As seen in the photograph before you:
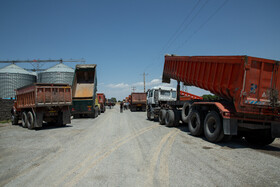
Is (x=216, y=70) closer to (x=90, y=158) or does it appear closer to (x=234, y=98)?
(x=234, y=98)

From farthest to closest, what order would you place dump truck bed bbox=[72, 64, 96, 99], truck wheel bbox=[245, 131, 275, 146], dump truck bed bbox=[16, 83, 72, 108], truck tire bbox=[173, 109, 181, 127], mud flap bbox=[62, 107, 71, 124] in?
dump truck bed bbox=[72, 64, 96, 99] → mud flap bbox=[62, 107, 71, 124] → truck tire bbox=[173, 109, 181, 127] → dump truck bed bbox=[16, 83, 72, 108] → truck wheel bbox=[245, 131, 275, 146]

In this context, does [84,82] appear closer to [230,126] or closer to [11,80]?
[230,126]

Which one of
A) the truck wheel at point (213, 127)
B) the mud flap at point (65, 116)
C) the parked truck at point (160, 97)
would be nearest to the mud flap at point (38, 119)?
the mud flap at point (65, 116)

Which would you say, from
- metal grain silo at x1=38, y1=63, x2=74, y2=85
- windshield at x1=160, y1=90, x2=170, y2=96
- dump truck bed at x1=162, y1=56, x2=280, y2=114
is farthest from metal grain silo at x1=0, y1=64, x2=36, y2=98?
dump truck bed at x1=162, y1=56, x2=280, y2=114

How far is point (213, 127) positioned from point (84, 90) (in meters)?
13.6

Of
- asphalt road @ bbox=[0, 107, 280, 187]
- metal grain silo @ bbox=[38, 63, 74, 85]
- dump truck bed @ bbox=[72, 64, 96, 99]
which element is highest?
metal grain silo @ bbox=[38, 63, 74, 85]

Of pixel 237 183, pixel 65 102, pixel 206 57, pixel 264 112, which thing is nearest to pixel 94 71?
pixel 65 102

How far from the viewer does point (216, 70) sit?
7.89 m

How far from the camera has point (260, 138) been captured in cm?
705

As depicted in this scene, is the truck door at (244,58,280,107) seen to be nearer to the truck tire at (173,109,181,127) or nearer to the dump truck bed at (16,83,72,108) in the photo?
the truck tire at (173,109,181,127)

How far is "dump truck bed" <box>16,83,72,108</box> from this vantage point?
36.6ft

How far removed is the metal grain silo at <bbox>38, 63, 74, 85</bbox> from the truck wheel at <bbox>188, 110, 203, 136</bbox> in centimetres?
3767

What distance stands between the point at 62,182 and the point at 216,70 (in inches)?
263

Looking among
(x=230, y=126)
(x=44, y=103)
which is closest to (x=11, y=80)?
(x=44, y=103)
